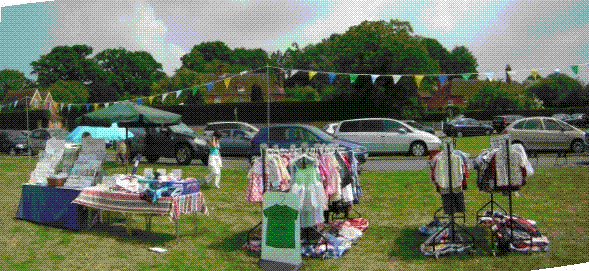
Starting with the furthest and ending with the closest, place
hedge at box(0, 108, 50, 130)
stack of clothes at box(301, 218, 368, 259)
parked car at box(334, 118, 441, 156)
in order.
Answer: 1. hedge at box(0, 108, 50, 130)
2. parked car at box(334, 118, 441, 156)
3. stack of clothes at box(301, 218, 368, 259)

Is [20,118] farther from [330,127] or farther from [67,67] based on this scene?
[330,127]

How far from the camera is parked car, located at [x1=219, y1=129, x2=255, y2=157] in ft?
44.9

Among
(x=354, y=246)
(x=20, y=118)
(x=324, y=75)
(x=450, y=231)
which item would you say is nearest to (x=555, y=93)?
(x=324, y=75)

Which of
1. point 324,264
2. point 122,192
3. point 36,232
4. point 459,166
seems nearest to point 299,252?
point 324,264

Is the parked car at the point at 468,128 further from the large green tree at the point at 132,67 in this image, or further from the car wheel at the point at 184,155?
the large green tree at the point at 132,67

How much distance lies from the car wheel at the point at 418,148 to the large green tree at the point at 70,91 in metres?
10.2

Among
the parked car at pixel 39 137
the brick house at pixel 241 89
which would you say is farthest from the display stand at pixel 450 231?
the parked car at pixel 39 137

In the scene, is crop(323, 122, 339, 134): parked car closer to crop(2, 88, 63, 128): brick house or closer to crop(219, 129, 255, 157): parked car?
crop(219, 129, 255, 157): parked car

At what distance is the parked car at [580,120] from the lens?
48.6ft

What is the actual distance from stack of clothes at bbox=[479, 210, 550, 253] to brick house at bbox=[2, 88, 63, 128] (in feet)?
47.4

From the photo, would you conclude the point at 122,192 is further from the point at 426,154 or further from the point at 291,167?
the point at 426,154

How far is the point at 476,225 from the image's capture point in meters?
5.42

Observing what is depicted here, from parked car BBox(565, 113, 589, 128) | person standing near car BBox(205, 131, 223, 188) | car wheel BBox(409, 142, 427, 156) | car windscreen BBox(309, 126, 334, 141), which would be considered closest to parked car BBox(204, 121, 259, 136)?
car windscreen BBox(309, 126, 334, 141)

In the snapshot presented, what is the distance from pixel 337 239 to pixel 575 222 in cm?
281
